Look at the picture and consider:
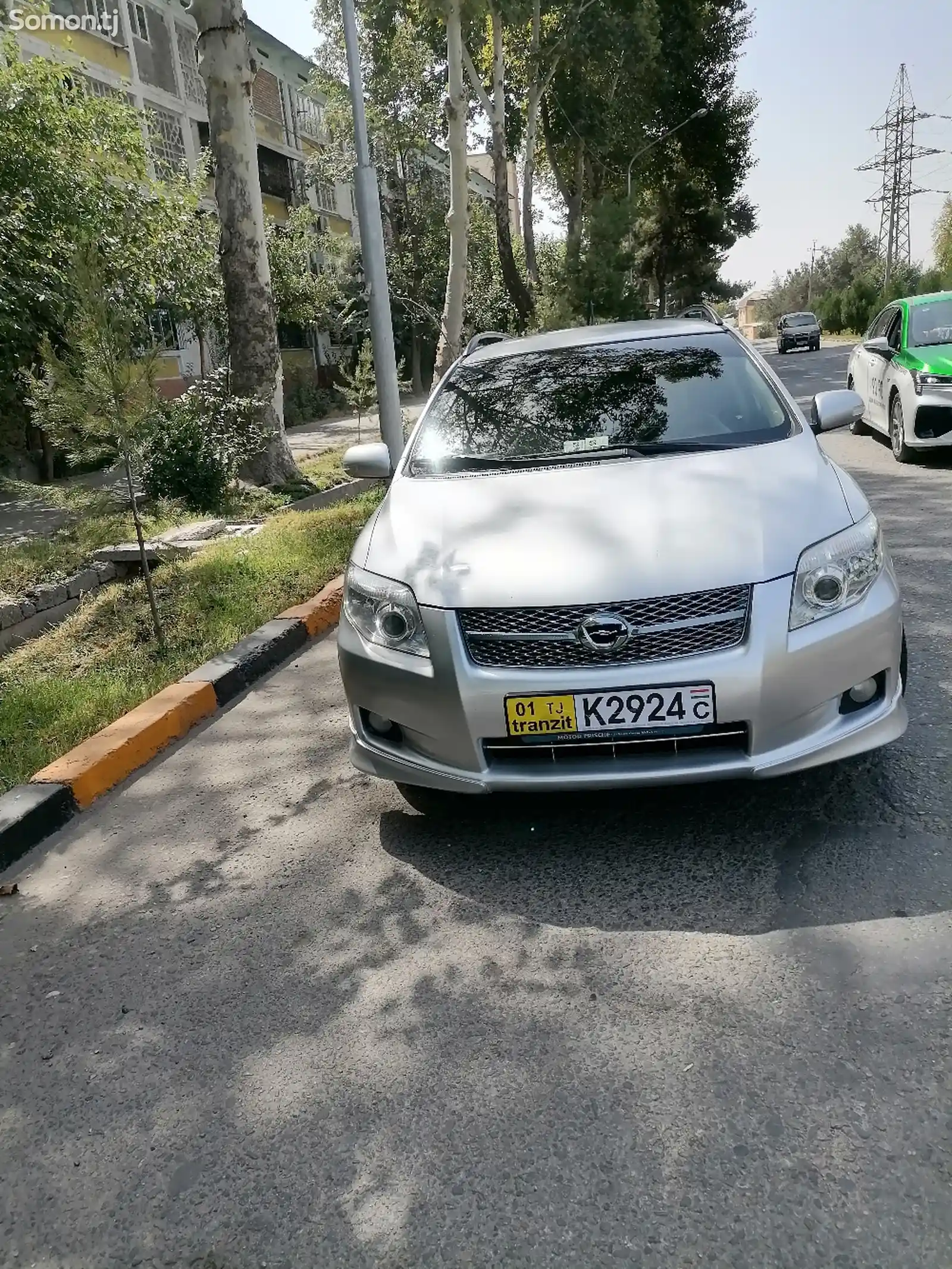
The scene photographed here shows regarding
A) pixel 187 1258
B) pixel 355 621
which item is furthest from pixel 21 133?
pixel 187 1258

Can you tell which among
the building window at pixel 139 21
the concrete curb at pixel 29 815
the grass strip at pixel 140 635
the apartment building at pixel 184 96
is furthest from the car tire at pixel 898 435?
the building window at pixel 139 21

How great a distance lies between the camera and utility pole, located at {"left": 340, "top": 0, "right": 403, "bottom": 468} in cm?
1125

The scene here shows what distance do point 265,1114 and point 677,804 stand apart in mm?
1726

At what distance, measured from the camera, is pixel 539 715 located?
2945mm

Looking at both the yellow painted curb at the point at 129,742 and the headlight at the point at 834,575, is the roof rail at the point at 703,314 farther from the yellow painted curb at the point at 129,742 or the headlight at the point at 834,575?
the yellow painted curb at the point at 129,742

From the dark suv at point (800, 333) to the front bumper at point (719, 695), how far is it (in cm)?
4222

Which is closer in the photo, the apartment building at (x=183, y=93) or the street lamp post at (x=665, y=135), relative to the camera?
the apartment building at (x=183, y=93)

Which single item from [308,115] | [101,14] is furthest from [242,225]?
[308,115]

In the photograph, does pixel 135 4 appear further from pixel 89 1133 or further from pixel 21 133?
pixel 89 1133

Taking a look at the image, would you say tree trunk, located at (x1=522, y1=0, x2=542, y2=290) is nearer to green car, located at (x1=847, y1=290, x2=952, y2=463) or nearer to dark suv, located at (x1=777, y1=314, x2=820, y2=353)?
green car, located at (x1=847, y1=290, x2=952, y2=463)

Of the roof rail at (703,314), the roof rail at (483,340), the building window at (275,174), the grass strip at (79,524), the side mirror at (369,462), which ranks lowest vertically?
the grass strip at (79,524)

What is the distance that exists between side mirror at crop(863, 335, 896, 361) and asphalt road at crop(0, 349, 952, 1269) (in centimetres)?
747

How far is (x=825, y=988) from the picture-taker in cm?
244

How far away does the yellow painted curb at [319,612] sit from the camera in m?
6.29
